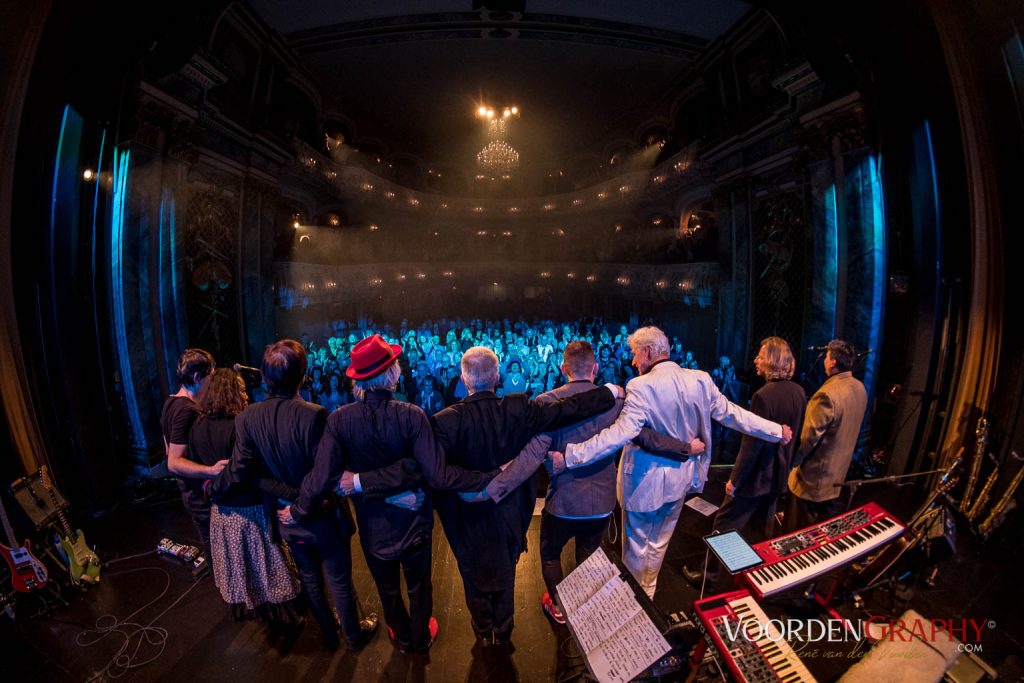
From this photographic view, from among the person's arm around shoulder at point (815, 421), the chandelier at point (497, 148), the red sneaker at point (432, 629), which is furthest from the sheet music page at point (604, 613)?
the chandelier at point (497, 148)

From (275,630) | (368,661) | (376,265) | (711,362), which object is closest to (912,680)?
(368,661)

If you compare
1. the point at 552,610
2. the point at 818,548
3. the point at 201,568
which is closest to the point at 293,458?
the point at 552,610

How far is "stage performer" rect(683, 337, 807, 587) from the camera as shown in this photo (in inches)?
93.7

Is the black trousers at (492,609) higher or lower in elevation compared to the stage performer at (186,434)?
lower

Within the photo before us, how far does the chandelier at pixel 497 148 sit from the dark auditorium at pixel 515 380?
0.07 m

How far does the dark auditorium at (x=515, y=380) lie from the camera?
5.89ft

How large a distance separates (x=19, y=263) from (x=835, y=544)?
22.2 feet

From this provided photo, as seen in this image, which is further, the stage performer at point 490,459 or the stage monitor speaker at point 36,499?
the stage monitor speaker at point 36,499

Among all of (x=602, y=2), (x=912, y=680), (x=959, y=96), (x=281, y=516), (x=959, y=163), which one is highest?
(x=602, y=2)

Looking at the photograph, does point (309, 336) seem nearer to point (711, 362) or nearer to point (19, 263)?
point (19, 263)

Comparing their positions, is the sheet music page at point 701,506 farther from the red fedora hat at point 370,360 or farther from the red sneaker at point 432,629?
the red fedora hat at point 370,360

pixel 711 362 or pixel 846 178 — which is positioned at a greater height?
pixel 846 178

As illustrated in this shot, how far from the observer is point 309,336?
24.5 feet

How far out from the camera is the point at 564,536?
2238mm
